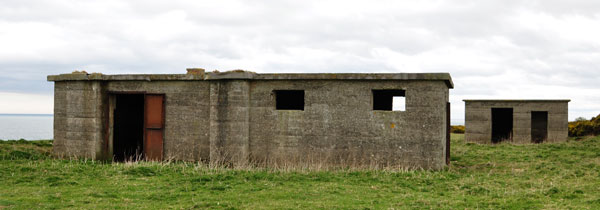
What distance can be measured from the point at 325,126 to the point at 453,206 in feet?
16.9

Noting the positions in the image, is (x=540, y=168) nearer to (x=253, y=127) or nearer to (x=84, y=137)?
(x=253, y=127)

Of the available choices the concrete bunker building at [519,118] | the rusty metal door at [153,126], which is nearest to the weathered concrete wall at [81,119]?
the rusty metal door at [153,126]

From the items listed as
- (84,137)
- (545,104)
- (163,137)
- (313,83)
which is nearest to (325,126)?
(313,83)

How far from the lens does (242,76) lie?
12734mm

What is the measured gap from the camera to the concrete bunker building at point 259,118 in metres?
12.0

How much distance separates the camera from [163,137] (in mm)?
13656

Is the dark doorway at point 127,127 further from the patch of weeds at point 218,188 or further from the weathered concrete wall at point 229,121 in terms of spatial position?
the patch of weeds at point 218,188

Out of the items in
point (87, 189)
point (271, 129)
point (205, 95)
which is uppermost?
point (205, 95)

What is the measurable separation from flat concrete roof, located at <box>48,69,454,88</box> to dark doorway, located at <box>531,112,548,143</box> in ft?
47.9

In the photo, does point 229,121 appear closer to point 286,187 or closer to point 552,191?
point 286,187

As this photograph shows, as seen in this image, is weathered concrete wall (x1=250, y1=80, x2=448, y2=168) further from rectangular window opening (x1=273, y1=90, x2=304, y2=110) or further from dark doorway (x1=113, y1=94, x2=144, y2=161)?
dark doorway (x1=113, y1=94, x2=144, y2=161)

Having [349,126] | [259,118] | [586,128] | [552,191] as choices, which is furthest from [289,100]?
[586,128]

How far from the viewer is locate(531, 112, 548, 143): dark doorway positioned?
25500 millimetres

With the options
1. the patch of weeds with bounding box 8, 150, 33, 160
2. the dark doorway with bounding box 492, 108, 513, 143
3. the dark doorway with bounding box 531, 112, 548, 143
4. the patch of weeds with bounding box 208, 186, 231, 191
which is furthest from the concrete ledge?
the dark doorway with bounding box 531, 112, 548, 143
